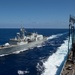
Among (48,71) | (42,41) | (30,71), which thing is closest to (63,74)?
(48,71)

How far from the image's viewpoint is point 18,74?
155 feet

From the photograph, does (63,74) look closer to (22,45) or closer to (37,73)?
(37,73)

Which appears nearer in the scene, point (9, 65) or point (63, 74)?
point (63, 74)

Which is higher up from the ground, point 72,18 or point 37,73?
point 72,18

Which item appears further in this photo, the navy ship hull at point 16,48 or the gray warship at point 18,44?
the gray warship at point 18,44

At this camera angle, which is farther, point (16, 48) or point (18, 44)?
point (18, 44)

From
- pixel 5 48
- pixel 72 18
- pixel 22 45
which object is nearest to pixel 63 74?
pixel 72 18

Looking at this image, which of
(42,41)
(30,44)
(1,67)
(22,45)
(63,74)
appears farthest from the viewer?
(42,41)

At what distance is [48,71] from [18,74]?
7.54 m

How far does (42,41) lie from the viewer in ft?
382

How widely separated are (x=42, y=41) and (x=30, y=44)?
21748 millimetres

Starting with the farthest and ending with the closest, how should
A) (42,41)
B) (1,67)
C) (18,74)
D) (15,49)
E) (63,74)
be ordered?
(42,41), (15,49), (1,67), (18,74), (63,74)

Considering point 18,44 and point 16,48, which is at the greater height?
point 18,44

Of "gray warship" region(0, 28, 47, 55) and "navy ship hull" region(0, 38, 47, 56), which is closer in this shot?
"navy ship hull" region(0, 38, 47, 56)
